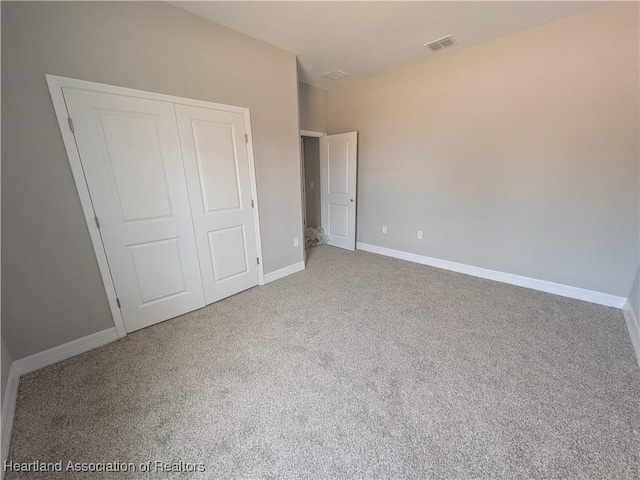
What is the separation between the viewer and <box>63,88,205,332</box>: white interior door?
1822mm

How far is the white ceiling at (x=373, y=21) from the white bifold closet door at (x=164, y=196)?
81 cm

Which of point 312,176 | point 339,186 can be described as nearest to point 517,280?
point 339,186

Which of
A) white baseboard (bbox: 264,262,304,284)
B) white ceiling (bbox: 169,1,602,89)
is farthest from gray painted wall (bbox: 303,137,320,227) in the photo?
white ceiling (bbox: 169,1,602,89)

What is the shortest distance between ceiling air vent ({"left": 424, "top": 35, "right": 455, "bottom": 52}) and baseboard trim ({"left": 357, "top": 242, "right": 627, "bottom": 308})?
253cm

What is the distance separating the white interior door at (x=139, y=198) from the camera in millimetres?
1822

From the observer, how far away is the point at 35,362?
1.79m

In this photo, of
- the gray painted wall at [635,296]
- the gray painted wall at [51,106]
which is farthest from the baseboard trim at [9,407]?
the gray painted wall at [635,296]

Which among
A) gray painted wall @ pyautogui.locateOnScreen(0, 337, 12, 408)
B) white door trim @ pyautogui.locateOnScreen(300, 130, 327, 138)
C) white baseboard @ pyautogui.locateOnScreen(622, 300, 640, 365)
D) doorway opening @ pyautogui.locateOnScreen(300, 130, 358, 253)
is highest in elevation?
white door trim @ pyautogui.locateOnScreen(300, 130, 327, 138)

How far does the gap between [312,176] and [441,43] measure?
2938mm

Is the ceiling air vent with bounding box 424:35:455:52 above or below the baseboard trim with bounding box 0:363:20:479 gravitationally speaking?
above

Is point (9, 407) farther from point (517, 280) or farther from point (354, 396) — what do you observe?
point (517, 280)

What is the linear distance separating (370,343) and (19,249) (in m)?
2.51

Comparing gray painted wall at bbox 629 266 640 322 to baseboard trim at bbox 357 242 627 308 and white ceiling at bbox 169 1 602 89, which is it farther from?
white ceiling at bbox 169 1 602 89

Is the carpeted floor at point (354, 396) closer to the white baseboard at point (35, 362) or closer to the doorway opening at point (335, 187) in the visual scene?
the white baseboard at point (35, 362)
